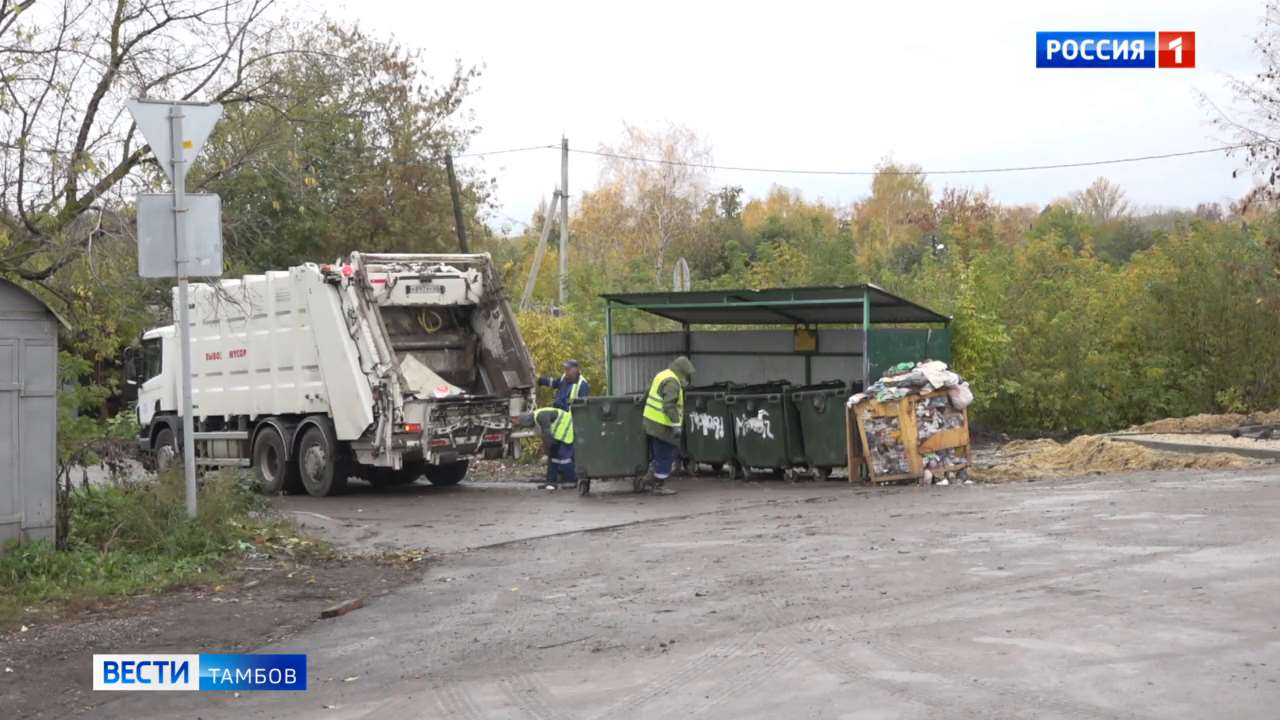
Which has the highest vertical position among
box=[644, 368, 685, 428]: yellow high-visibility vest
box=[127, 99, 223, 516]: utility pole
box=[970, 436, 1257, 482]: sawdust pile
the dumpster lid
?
box=[127, 99, 223, 516]: utility pole

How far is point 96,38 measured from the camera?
1046 cm

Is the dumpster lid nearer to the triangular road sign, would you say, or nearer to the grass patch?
the grass patch

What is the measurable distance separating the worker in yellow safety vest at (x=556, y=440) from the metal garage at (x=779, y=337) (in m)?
2.50

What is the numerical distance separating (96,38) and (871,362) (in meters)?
8.75

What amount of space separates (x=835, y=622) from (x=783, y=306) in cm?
1029

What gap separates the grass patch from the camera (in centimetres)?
848

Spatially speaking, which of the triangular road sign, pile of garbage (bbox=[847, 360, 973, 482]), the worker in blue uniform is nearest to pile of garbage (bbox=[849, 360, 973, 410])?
pile of garbage (bbox=[847, 360, 973, 482])

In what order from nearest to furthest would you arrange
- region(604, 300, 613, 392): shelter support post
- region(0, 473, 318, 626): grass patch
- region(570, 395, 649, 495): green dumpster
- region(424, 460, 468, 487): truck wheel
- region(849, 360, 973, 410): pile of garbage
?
region(0, 473, 318, 626): grass patch
region(849, 360, 973, 410): pile of garbage
region(570, 395, 649, 495): green dumpster
region(424, 460, 468, 487): truck wheel
region(604, 300, 613, 392): shelter support post

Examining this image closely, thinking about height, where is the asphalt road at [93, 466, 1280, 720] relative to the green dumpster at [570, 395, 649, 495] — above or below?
below

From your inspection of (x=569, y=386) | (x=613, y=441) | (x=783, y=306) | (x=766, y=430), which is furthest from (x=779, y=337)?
(x=613, y=441)

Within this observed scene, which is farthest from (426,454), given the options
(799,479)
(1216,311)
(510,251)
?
(510,251)

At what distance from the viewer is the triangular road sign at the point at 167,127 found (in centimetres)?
934

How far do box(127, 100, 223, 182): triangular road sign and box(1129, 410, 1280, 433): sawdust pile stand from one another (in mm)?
13344

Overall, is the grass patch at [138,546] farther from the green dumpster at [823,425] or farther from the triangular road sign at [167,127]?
the green dumpster at [823,425]
